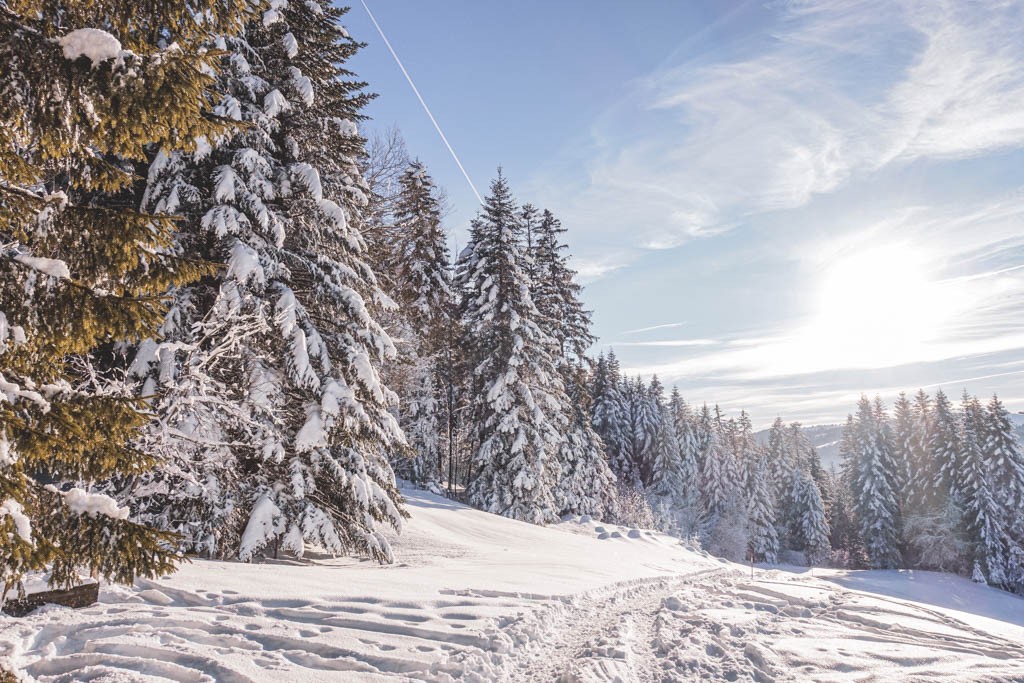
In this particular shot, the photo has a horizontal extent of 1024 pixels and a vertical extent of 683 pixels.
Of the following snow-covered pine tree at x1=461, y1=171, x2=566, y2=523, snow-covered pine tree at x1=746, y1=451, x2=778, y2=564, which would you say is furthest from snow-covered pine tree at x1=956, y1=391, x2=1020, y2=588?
snow-covered pine tree at x1=461, y1=171, x2=566, y2=523

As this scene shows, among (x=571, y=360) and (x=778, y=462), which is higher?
(x=571, y=360)

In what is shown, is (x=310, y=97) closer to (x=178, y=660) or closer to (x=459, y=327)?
(x=178, y=660)

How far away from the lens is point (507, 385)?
23.4m

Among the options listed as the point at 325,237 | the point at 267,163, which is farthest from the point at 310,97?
the point at 325,237

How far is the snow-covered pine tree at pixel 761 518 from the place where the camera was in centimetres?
5200

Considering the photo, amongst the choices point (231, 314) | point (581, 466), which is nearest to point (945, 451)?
point (581, 466)

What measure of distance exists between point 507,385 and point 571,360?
8.65 meters

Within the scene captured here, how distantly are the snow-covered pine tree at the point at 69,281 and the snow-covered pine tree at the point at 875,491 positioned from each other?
55.5 metres

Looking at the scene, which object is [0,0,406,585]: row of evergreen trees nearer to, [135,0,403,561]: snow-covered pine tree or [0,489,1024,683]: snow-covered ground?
[135,0,403,561]: snow-covered pine tree

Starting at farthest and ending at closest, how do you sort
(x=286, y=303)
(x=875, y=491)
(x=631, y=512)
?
(x=875, y=491) → (x=631, y=512) → (x=286, y=303)

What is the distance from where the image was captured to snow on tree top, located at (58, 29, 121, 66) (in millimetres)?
2857

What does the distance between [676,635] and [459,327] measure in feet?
69.8

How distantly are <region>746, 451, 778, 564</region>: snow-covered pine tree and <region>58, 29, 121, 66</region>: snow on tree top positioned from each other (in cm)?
5762

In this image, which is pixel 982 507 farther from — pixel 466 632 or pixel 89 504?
pixel 89 504
